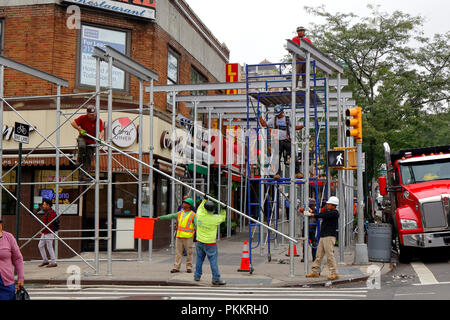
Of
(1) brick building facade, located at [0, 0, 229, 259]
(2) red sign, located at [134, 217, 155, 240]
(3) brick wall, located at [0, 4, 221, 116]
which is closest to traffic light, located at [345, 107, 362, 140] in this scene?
(2) red sign, located at [134, 217, 155, 240]

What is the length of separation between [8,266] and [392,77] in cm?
2315

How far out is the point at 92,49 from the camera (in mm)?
18203

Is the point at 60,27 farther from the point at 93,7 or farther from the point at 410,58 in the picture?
the point at 410,58

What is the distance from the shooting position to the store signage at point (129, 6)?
1788 centimetres

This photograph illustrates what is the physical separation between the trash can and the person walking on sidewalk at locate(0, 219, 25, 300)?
418 inches

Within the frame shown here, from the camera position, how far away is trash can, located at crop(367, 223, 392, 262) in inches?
594

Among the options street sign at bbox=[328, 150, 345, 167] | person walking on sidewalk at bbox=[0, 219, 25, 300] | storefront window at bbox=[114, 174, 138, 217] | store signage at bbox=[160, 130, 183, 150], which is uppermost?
store signage at bbox=[160, 130, 183, 150]

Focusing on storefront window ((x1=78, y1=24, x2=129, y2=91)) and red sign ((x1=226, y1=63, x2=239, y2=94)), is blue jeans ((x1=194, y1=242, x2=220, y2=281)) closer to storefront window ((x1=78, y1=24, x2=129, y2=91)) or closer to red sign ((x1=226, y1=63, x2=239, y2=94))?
storefront window ((x1=78, y1=24, x2=129, y2=91))

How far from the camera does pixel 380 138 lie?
25891 mm

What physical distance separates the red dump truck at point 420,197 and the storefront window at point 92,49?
31.0 feet

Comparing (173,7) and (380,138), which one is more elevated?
(173,7)
